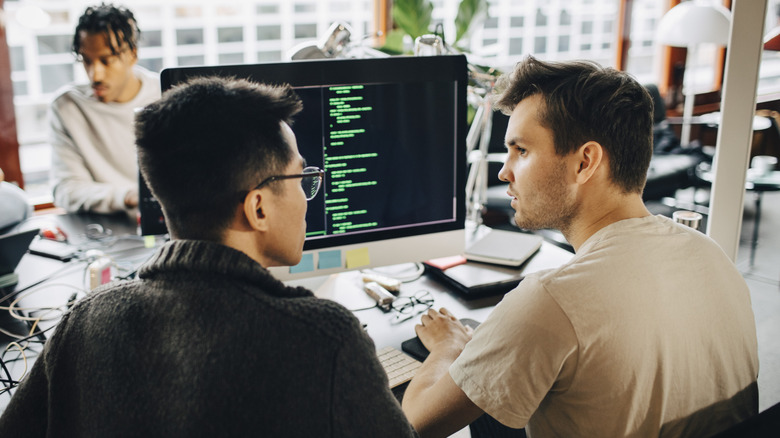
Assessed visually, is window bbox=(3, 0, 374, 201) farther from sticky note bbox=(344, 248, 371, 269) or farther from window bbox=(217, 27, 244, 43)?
sticky note bbox=(344, 248, 371, 269)

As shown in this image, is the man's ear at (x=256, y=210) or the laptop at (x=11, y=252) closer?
the man's ear at (x=256, y=210)

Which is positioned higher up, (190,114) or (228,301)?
(190,114)

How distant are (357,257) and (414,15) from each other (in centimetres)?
198

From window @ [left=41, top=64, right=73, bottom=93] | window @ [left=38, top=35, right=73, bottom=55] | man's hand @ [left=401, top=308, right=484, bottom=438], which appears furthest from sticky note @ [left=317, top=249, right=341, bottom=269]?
window @ [left=41, top=64, right=73, bottom=93]

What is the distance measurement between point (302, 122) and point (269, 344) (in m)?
0.74

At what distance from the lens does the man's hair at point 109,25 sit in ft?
8.05

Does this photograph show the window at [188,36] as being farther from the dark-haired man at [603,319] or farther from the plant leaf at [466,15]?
the dark-haired man at [603,319]

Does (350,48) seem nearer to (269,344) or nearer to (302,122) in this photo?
(302,122)

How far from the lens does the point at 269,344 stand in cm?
76

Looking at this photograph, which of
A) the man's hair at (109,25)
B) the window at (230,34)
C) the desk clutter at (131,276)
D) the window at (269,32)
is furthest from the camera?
the window at (269,32)

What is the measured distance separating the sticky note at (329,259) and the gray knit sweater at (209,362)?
653 millimetres

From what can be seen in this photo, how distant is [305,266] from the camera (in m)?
1.52

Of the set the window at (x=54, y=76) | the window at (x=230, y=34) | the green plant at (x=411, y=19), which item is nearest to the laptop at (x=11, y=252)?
the green plant at (x=411, y=19)

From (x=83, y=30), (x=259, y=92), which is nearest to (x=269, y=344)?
(x=259, y=92)
